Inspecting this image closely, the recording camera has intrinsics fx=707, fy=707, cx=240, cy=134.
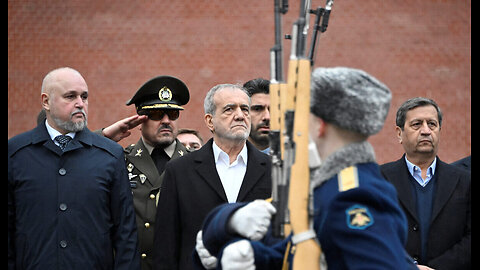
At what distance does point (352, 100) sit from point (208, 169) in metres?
1.95

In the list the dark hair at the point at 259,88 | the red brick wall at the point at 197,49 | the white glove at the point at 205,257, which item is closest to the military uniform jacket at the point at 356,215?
the white glove at the point at 205,257

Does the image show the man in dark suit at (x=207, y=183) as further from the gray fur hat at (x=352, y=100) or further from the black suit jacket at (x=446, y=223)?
the gray fur hat at (x=352, y=100)

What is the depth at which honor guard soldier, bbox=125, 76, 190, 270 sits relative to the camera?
15.5 ft

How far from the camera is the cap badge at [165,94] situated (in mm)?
5227

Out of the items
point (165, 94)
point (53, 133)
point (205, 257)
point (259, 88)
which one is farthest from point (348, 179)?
point (259, 88)

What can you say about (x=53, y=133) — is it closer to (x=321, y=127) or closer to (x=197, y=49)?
(x=321, y=127)

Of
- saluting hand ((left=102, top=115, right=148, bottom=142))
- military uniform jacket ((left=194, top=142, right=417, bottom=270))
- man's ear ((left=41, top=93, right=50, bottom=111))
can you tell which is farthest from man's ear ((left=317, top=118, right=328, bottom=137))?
saluting hand ((left=102, top=115, right=148, bottom=142))

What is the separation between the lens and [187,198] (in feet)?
13.8

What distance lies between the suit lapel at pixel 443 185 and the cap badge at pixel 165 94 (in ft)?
6.52

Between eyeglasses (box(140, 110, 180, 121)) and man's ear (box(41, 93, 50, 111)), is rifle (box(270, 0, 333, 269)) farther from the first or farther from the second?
eyeglasses (box(140, 110, 180, 121))

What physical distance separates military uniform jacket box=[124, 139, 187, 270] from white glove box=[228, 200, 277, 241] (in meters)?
2.18

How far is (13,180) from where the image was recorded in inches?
158

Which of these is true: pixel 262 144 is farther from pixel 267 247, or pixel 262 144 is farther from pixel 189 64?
pixel 189 64
